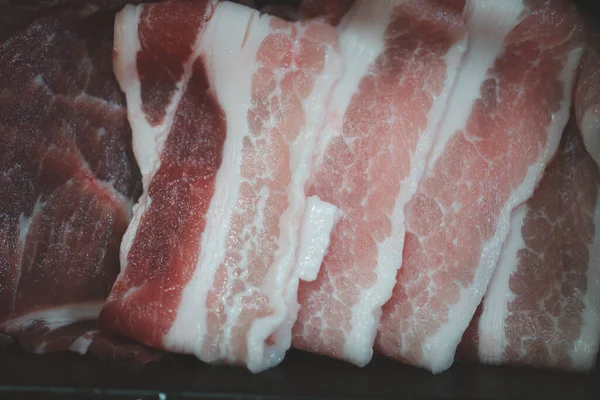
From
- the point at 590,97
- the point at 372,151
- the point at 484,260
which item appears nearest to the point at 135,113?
the point at 372,151

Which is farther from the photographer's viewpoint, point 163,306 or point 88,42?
point 88,42

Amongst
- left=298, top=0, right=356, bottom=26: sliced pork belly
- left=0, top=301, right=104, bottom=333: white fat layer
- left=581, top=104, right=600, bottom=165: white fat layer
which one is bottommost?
left=0, top=301, right=104, bottom=333: white fat layer

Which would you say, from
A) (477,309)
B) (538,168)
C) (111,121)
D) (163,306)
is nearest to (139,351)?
(163,306)

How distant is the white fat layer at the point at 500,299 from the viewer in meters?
1.89

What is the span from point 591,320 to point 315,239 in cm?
103

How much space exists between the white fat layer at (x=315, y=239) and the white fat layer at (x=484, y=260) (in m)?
0.49

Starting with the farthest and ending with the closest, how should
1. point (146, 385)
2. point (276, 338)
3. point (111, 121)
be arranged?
point (111, 121)
point (276, 338)
point (146, 385)

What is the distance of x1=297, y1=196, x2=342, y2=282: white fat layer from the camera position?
1.77m

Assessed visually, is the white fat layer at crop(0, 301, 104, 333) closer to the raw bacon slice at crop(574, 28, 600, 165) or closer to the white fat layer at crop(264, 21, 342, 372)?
the white fat layer at crop(264, 21, 342, 372)

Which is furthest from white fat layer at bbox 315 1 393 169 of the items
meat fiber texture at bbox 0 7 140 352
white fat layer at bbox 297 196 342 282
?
meat fiber texture at bbox 0 7 140 352

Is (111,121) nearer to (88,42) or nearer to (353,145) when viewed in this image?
(88,42)

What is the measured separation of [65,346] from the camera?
1.86 metres

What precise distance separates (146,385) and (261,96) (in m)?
1.06

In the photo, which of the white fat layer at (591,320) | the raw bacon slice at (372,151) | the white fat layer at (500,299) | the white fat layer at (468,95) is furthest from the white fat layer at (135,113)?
the white fat layer at (591,320)
